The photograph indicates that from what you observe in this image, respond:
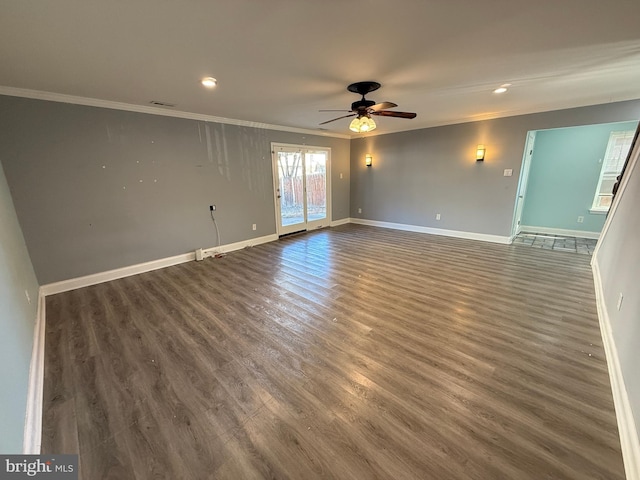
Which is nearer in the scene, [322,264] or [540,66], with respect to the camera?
[540,66]

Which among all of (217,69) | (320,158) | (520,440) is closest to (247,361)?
(520,440)

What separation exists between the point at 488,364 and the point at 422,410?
2.57 ft

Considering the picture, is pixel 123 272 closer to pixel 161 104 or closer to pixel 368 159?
pixel 161 104

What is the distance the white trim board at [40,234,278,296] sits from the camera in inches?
133

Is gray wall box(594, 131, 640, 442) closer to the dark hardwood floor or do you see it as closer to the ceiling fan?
the dark hardwood floor

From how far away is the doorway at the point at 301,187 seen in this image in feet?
18.9

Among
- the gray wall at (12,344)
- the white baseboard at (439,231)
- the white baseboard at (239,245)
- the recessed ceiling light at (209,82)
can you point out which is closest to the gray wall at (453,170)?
the white baseboard at (439,231)

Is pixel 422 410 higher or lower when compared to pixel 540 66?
lower

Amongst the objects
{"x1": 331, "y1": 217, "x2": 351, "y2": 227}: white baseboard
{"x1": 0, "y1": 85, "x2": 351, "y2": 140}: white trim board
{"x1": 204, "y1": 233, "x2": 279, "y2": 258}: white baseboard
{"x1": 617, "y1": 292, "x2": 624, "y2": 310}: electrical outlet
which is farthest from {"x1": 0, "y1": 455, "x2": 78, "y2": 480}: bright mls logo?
{"x1": 331, "y1": 217, "x2": 351, "y2": 227}: white baseboard

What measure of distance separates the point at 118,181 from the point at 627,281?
228 inches

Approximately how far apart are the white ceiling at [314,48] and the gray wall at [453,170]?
113 cm

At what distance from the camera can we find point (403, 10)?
5.23ft

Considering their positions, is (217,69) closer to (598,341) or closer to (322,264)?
(322,264)

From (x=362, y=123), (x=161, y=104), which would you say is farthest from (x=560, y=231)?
(x=161, y=104)
